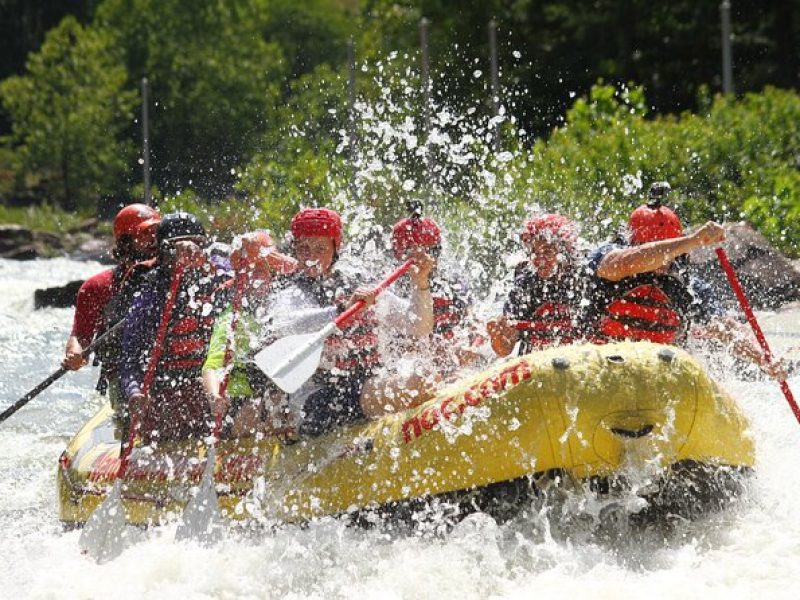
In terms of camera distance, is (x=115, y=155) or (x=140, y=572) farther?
(x=115, y=155)

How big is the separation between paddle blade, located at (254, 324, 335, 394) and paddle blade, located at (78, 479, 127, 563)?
96 centimetres

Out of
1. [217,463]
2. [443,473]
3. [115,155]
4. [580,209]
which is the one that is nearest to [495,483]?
[443,473]

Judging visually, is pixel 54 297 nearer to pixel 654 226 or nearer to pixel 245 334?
pixel 245 334

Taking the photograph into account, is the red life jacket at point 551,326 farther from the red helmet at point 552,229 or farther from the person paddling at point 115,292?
the person paddling at point 115,292

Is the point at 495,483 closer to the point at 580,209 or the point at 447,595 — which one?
the point at 447,595

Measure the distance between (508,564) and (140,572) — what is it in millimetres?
1506

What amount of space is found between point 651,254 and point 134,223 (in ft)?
8.67

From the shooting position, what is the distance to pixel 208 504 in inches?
202

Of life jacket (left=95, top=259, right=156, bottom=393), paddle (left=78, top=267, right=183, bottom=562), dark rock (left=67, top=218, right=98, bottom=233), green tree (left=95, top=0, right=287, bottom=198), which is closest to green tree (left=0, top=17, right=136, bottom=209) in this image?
green tree (left=95, top=0, right=287, bottom=198)

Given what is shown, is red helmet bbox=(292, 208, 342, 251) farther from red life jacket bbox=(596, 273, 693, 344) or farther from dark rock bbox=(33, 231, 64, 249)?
dark rock bbox=(33, 231, 64, 249)

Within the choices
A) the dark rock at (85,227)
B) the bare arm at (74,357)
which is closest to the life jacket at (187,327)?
the bare arm at (74,357)

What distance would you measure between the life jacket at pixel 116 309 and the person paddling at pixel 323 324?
1.03 m

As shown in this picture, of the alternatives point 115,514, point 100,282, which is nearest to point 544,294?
point 115,514

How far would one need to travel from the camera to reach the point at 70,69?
29578 mm
